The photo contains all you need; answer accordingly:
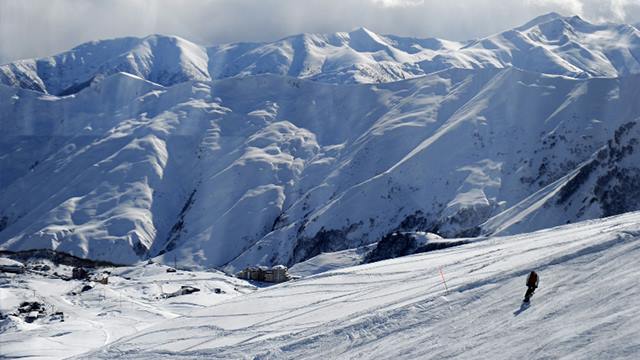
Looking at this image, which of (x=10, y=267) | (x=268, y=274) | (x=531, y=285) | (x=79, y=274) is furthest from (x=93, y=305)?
(x=531, y=285)

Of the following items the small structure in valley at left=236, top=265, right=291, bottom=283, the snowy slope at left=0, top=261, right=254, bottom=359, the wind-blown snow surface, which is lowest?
the small structure in valley at left=236, top=265, right=291, bottom=283

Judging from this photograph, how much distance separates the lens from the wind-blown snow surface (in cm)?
2391

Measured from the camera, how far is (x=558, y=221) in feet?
409

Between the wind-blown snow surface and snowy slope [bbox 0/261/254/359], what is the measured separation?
13109 millimetres

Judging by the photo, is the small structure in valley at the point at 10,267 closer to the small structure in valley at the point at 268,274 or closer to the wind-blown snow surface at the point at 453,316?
the small structure in valley at the point at 268,274

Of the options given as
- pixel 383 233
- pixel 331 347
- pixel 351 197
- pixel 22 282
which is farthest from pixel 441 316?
pixel 351 197

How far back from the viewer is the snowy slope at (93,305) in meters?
54.2

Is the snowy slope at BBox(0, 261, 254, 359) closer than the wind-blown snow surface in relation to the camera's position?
No

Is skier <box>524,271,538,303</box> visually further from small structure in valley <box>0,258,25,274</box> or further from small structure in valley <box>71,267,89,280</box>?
small structure in valley <box>0,258,25,274</box>

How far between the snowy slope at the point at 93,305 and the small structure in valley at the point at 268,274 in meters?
3.98

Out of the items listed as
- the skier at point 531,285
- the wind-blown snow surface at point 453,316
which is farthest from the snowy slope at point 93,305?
the skier at point 531,285

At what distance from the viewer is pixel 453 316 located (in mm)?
29797

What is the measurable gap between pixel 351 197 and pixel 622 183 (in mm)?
62661

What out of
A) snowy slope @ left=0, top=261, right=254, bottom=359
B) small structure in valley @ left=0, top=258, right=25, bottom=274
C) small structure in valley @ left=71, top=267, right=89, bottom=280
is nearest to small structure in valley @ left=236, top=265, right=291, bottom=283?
snowy slope @ left=0, top=261, right=254, bottom=359
